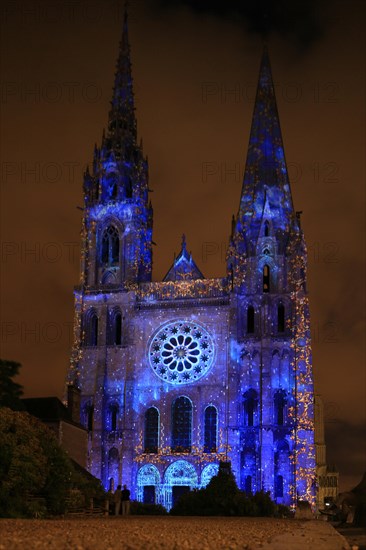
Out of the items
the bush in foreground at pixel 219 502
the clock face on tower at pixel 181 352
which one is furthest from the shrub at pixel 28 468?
the clock face on tower at pixel 181 352

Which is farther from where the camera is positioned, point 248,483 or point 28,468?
point 248,483

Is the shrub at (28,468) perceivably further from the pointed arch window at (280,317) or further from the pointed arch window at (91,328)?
the pointed arch window at (91,328)

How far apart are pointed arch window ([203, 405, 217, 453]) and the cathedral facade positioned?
0.07 metres

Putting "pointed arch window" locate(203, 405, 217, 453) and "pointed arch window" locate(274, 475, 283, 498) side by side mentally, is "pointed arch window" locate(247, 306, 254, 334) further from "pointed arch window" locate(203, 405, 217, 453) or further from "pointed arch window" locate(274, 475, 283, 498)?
"pointed arch window" locate(274, 475, 283, 498)

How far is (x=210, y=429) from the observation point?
56.4m

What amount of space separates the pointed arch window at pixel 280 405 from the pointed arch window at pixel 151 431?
7.99 metres

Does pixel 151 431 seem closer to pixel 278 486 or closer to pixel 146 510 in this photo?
pixel 278 486

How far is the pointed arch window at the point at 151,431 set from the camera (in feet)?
187

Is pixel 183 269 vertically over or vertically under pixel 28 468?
over

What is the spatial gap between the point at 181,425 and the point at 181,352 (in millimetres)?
4803

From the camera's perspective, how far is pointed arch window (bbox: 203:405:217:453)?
55.9 m

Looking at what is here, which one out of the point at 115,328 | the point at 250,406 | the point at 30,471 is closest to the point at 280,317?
the point at 250,406

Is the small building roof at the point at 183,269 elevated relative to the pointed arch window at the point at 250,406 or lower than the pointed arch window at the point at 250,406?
elevated

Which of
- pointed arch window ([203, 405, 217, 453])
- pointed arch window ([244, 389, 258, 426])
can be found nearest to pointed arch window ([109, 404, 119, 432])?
pointed arch window ([203, 405, 217, 453])
